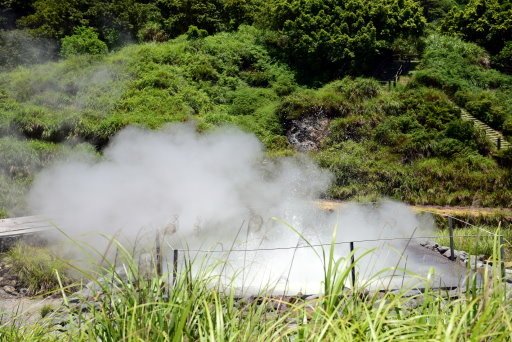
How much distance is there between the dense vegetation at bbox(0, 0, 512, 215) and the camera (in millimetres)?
14891

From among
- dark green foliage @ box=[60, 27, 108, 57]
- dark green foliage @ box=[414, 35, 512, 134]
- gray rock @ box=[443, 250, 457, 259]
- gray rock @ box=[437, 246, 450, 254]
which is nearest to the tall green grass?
gray rock @ box=[443, 250, 457, 259]

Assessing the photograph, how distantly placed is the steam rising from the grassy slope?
4.89 feet

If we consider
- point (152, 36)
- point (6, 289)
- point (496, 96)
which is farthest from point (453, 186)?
point (152, 36)

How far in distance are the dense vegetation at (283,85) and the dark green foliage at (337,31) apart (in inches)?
2.2

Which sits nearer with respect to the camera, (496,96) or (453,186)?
(453,186)

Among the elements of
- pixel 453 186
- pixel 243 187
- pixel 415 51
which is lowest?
pixel 453 186

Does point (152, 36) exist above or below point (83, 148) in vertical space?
above

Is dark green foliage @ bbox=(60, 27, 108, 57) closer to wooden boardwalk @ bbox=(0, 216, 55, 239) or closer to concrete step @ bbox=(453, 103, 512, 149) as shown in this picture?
wooden boardwalk @ bbox=(0, 216, 55, 239)

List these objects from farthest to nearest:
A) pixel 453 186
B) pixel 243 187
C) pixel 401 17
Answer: pixel 401 17
pixel 453 186
pixel 243 187

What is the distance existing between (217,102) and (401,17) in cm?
879

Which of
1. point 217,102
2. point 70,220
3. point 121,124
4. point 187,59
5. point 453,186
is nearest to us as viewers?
point 70,220

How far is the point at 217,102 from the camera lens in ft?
63.4

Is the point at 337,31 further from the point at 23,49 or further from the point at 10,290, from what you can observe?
the point at 10,290

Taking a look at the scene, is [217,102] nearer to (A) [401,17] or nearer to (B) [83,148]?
(B) [83,148]
